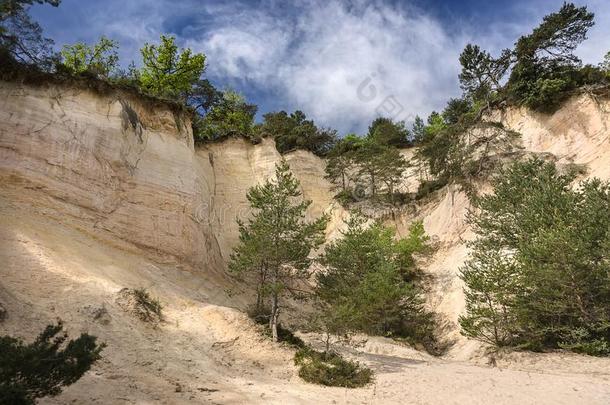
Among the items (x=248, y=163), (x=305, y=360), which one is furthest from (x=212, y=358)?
(x=248, y=163)

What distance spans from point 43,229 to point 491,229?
70.3 feet

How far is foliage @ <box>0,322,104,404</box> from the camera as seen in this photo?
5758 millimetres

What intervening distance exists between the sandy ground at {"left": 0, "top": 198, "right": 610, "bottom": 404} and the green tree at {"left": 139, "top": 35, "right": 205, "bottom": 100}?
725 inches

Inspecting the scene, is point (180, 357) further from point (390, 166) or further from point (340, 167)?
point (340, 167)

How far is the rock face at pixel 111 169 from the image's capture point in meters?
20.6

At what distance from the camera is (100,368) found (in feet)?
36.8

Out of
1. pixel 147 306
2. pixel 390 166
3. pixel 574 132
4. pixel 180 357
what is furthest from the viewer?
pixel 390 166

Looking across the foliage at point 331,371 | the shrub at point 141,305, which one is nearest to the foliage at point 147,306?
the shrub at point 141,305

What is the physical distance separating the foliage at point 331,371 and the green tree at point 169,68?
2491cm

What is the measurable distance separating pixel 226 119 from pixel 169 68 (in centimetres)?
772

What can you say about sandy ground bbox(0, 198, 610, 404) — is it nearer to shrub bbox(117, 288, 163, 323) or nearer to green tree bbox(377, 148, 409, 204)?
shrub bbox(117, 288, 163, 323)

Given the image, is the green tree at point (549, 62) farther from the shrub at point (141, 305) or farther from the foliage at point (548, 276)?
the shrub at point (141, 305)

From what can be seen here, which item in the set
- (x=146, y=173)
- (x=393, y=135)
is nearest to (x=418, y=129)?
(x=393, y=135)

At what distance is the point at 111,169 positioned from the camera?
75.5 feet
